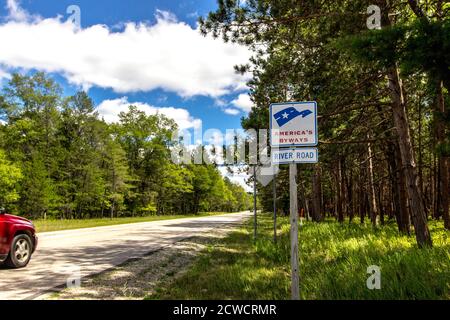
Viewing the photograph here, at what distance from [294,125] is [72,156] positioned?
47.9 meters

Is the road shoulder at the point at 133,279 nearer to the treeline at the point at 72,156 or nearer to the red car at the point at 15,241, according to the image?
the red car at the point at 15,241

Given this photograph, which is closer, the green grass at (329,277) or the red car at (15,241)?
the green grass at (329,277)

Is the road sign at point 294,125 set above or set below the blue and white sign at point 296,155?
above

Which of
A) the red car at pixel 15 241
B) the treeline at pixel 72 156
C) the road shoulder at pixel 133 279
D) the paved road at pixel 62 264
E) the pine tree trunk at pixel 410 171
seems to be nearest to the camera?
the road shoulder at pixel 133 279

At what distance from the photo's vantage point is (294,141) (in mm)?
4484

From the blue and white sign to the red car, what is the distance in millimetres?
6676

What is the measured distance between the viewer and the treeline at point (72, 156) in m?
39.0

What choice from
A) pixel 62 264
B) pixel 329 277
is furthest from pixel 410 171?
pixel 62 264

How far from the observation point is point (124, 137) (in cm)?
5812

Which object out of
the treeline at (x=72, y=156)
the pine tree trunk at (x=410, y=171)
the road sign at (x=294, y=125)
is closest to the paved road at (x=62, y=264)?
the road sign at (x=294, y=125)

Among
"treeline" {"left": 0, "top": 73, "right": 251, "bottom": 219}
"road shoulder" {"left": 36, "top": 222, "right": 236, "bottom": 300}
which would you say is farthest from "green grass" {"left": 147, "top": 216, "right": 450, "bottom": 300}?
"treeline" {"left": 0, "top": 73, "right": 251, "bottom": 219}

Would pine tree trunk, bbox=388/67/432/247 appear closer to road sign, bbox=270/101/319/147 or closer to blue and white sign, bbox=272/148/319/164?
road sign, bbox=270/101/319/147

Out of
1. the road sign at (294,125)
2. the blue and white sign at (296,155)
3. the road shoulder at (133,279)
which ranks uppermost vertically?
the road sign at (294,125)

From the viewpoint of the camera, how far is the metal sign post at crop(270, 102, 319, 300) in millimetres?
4406
